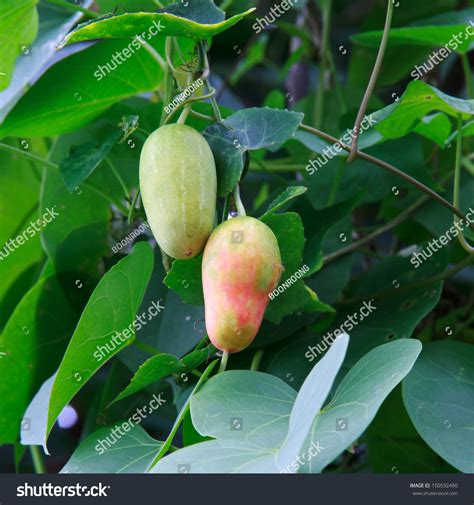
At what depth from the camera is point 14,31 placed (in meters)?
0.76

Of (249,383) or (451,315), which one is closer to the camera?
(249,383)

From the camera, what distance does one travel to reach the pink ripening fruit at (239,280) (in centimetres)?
49

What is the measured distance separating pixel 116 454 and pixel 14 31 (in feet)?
1.33

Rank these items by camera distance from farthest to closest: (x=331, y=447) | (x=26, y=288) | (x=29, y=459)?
(x=29, y=459) < (x=26, y=288) < (x=331, y=447)

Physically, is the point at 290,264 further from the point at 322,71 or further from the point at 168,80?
the point at 322,71

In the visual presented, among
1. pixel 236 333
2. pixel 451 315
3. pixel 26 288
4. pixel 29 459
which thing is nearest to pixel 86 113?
pixel 26 288

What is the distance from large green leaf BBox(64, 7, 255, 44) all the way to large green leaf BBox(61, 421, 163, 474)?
29 cm

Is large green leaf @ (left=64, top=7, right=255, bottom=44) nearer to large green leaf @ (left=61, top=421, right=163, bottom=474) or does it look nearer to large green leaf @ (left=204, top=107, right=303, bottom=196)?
large green leaf @ (left=204, top=107, right=303, bottom=196)

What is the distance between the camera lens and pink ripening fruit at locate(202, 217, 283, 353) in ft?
1.60

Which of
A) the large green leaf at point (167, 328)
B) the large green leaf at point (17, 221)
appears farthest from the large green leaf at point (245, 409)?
the large green leaf at point (17, 221)

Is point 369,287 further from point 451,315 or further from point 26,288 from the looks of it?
point 26,288

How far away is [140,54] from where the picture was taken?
0.74m

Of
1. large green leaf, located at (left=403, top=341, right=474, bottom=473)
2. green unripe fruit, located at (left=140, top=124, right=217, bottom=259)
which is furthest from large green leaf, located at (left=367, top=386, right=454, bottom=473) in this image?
green unripe fruit, located at (left=140, top=124, right=217, bottom=259)

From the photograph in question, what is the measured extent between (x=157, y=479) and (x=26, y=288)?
0.39 metres
